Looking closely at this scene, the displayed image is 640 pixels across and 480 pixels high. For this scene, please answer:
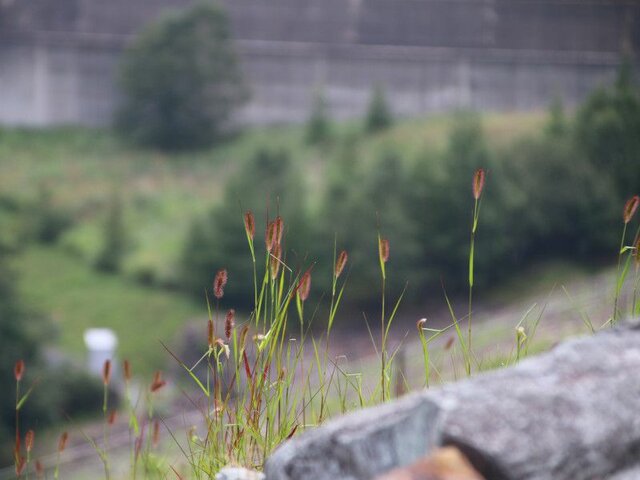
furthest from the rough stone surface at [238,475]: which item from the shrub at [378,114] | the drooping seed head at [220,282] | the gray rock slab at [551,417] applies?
the shrub at [378,114]

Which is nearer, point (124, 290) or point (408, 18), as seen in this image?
point (124, 290)

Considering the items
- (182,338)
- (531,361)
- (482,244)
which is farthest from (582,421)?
(482,244)

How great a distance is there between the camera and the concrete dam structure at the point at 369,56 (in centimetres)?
3550

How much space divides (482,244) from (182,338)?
792cm

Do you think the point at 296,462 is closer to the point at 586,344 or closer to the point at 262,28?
the point at 586,344

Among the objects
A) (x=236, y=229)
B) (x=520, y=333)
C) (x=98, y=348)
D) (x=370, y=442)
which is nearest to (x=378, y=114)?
(x=236, y=229)

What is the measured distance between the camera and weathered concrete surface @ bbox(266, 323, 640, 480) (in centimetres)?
132

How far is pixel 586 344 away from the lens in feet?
5.08

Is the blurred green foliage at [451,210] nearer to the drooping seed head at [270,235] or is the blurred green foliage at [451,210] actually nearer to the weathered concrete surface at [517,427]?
the drooping seed head at [270,235]

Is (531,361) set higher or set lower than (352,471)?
higher

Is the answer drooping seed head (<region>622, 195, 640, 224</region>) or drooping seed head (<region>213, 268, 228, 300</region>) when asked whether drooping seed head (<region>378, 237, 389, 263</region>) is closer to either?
drooping seed head (<region>213, 268, 228, 300</region>)

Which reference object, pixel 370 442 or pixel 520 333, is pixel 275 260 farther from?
pixel 370 442

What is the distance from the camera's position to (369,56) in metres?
36.1

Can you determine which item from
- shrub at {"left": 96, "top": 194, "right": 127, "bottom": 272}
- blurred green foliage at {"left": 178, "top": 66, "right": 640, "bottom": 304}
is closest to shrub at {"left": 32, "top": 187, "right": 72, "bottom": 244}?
shrub at {"left": 96, "top": 194, "right": 127, "bottom": 272}
